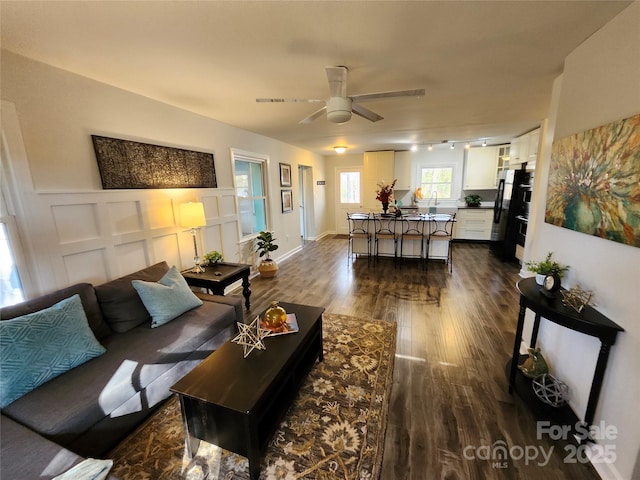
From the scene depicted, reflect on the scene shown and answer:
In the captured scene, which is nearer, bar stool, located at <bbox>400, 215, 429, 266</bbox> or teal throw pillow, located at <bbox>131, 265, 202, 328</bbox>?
teal throw pillow, located at <bbox>131, 265, 202, 328</bbox>

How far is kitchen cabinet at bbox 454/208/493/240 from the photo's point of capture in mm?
6512

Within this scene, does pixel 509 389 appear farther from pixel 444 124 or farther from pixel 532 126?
pixel 532 126

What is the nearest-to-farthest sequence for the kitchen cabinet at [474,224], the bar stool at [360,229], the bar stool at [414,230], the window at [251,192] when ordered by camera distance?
the window at [251,192] → the bar stool at [414,230] → the bar stool at [360,229] → the kitchen cabinet at [474,224]

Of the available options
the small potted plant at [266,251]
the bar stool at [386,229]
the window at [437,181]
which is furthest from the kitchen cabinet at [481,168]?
the small potted plant at [266,251]

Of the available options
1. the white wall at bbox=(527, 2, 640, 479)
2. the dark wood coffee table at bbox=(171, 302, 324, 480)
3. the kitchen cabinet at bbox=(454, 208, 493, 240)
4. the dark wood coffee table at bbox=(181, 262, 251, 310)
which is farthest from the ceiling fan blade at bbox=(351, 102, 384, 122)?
the kitchen cabinet at bbox=(454, 208, 493, 240)

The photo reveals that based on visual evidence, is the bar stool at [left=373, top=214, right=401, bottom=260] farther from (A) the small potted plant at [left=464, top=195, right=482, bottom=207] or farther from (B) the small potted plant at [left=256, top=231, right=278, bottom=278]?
(A) the small potted plant at [left=464, top=195, right=482, bottom=207]

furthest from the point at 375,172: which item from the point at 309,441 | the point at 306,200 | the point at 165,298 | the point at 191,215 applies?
the point at 309,441

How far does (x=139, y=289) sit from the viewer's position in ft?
7.15

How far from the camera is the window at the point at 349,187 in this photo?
7938mm

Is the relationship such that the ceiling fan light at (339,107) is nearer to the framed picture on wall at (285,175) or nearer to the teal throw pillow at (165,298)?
the teal throw pillow at (165,298)

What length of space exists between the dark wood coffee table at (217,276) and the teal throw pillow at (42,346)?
1.11 metres

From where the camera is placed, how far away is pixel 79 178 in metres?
2.18

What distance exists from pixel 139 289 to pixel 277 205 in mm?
3393

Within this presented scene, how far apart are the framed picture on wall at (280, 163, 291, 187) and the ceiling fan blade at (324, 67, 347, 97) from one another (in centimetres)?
335
